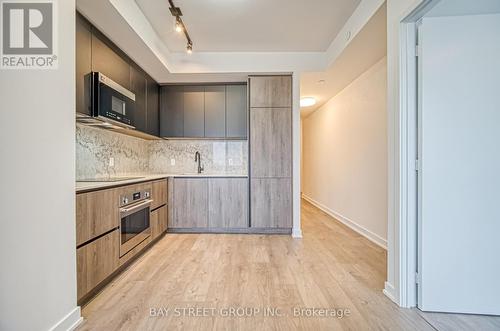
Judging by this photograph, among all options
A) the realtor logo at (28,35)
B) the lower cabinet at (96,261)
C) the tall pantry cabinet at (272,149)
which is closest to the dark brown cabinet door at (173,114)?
the tall pantry cabinet at (272,149)

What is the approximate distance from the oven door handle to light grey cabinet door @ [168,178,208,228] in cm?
75

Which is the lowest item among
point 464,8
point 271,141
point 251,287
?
point 251,287

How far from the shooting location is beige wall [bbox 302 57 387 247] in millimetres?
3254

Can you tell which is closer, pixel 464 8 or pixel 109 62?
pixel 464 8

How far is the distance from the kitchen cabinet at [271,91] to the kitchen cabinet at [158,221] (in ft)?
6.52

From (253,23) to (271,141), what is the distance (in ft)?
5.10

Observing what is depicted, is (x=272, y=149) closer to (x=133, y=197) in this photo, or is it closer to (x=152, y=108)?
(x=152, y=108)

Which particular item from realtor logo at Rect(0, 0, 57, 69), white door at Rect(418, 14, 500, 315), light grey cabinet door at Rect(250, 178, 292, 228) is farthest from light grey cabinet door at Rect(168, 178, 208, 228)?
white door at Rect(418, 14, 500, 315)

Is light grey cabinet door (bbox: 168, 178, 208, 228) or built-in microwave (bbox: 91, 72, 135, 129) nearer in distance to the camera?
built-in microwave (bbox: 91, 72, 135, 129)

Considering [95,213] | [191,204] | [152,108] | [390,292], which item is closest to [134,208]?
[95,213]

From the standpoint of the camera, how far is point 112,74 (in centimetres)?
270

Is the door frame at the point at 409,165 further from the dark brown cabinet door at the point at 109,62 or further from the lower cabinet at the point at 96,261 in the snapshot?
the dark brown cabinet door at the point at 109,62

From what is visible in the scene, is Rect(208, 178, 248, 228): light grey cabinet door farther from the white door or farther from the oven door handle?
the white door

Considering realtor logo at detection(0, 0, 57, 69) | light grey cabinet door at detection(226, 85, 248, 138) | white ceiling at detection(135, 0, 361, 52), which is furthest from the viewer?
light grey cabinet door at detection(226, 85, 248, 138)
